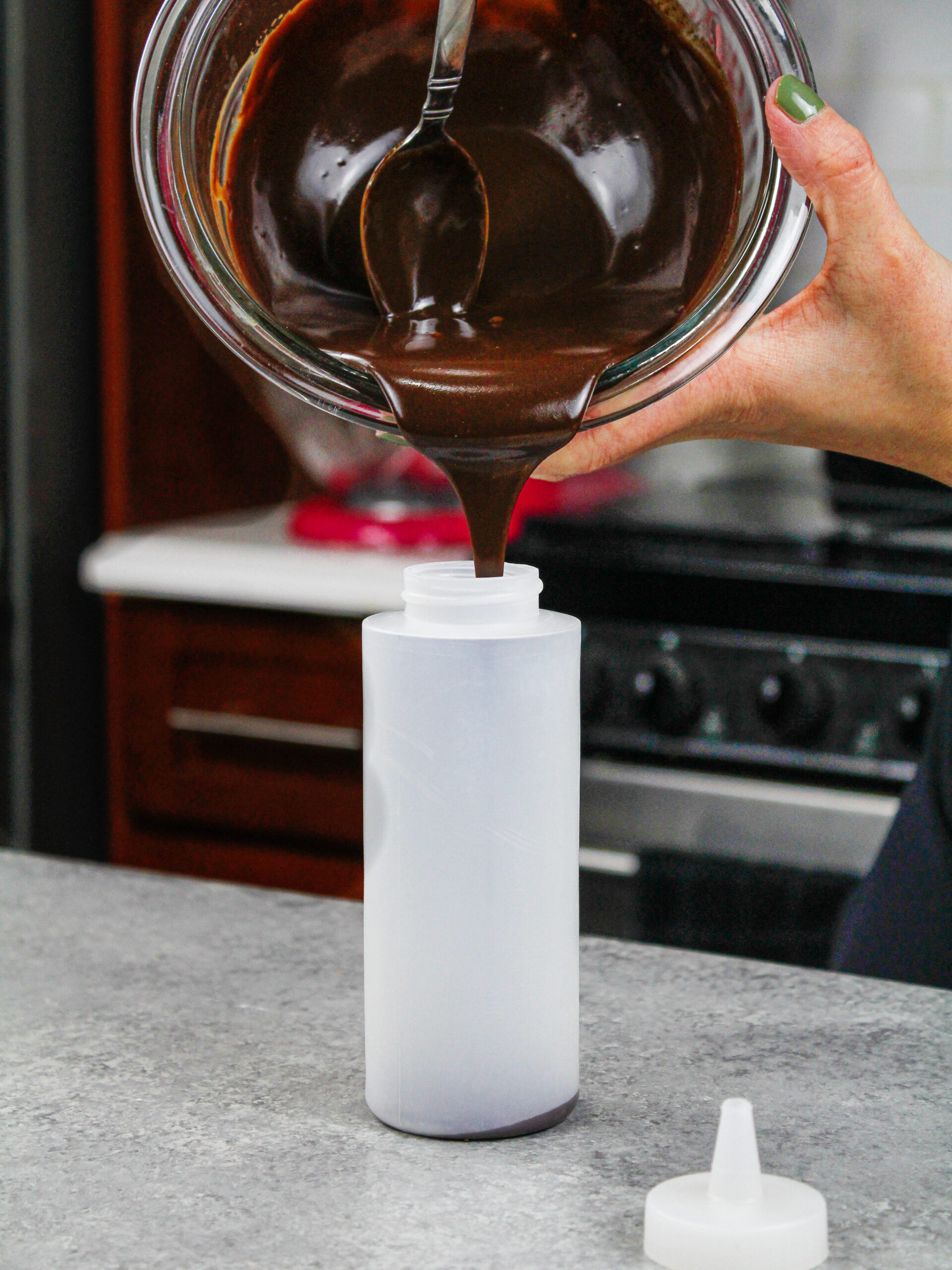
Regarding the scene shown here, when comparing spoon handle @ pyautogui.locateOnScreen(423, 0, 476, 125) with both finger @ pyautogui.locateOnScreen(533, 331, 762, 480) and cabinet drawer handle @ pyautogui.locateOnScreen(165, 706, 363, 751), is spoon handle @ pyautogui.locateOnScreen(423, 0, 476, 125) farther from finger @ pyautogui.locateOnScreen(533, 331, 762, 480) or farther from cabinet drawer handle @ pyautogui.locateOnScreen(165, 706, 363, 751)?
cabinet drawer handle @ pyautogui.locateOnScreen(165, 706, 363, 751)

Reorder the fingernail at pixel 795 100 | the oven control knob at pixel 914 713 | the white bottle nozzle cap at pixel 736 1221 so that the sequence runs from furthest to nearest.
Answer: the oven control knob at pixel 914 713, the fingernail at pixel 795 100, the white bottle nozzle cap at pixel 736 1221

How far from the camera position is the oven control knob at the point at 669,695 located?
68.9 inches

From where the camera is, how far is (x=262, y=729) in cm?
214

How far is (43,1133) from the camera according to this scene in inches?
25.6

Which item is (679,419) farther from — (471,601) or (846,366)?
(471,601)

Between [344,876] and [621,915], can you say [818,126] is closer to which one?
[621,915]

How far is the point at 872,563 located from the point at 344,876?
0.81 m

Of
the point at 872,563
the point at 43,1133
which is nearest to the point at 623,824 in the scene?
the point at 872,563

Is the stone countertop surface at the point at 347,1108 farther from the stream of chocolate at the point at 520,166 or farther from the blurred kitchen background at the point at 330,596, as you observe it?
the blurred kitchen background at the point at 330,596

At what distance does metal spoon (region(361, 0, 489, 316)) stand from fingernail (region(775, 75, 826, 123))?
15 centimetres

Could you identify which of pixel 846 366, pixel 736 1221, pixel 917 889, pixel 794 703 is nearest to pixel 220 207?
pixel 846 366

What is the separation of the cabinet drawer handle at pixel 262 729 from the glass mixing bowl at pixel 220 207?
4.26ft

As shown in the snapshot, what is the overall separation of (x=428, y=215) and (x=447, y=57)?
0.24 ft

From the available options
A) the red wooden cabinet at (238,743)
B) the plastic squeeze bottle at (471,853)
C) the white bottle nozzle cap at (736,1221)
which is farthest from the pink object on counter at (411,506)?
the white bottle nozzle cap at (736,1221)
